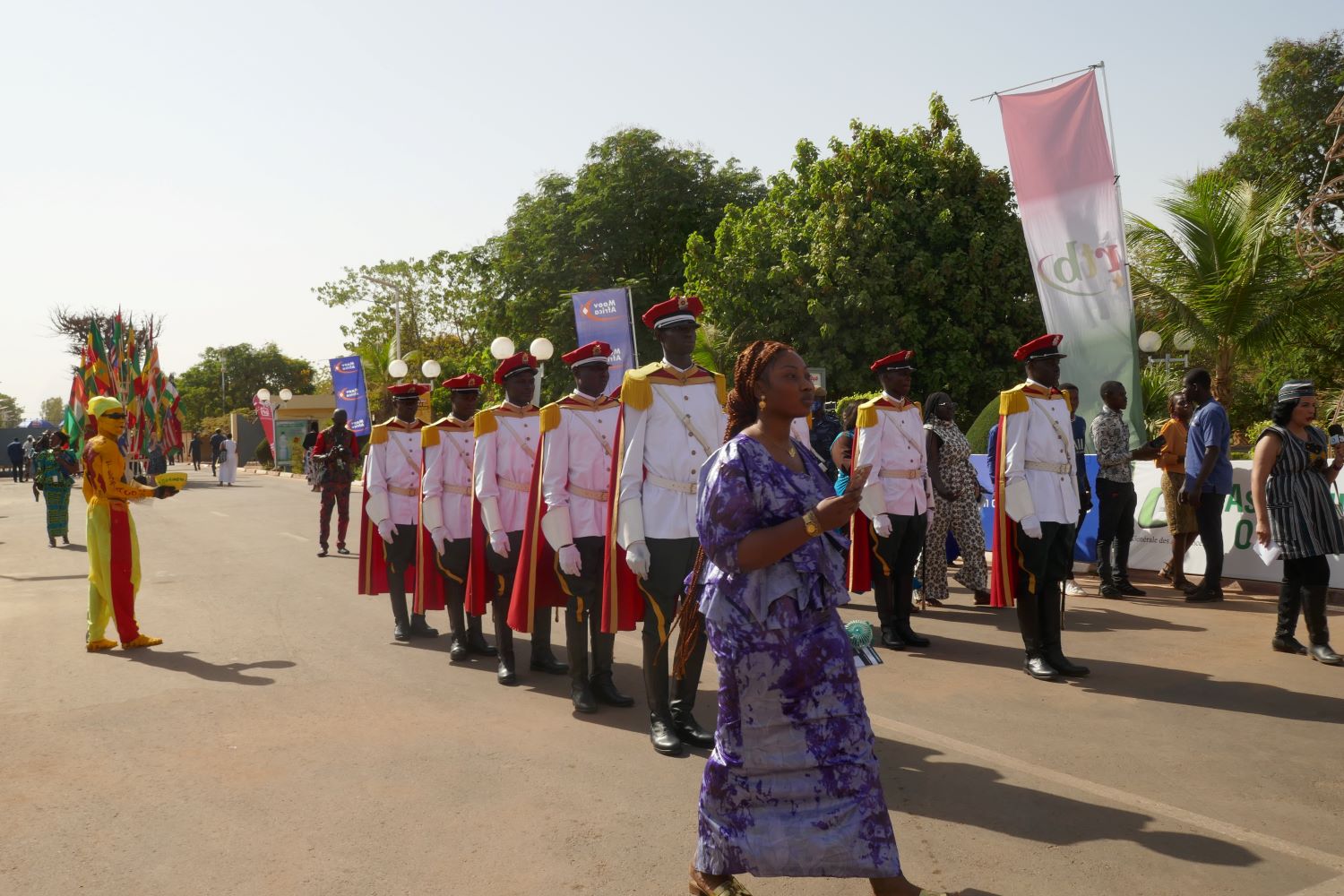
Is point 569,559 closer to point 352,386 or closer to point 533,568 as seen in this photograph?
point 533,568

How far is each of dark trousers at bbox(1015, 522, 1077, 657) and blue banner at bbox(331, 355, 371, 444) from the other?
28546 mm

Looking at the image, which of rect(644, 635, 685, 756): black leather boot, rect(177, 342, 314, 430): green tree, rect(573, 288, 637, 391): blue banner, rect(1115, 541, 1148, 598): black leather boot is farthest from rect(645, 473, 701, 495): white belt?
rect(177, 342, 314, 430): green tree

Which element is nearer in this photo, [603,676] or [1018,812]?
[1018,812]

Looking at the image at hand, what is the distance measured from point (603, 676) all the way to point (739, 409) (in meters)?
3.24

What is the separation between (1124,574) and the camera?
10.8m

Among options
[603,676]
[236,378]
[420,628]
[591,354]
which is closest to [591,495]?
[591,354]

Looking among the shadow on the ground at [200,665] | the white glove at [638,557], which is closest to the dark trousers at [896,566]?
the white glove at [638,557]

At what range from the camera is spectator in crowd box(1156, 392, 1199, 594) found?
10914 millimetres

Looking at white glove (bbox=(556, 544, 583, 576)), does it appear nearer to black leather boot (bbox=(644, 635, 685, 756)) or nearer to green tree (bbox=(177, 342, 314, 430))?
black leather boot (bbox=(644, 635, 685, 756))

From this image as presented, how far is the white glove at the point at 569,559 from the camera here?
6.15m

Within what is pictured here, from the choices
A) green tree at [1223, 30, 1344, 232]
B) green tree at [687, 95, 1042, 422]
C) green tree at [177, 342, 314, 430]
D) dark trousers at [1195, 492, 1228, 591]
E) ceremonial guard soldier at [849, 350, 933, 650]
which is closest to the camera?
ceremonial guard soldier at [849, 350, 933, 650]

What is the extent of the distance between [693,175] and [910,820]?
38.5 m

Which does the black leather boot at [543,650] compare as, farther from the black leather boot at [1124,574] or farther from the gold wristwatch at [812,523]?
the black leather boot at [1124,574]

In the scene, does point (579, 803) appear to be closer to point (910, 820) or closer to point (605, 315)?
point (910, 820)
